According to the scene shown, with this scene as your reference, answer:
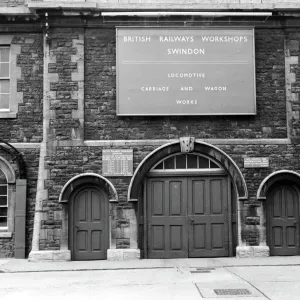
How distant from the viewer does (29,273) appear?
40.7 ft

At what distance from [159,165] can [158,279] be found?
4.39 meters

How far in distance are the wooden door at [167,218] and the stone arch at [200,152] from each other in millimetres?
482

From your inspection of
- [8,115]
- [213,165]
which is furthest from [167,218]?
[8,115]

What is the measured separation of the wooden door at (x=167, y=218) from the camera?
14594 millimetres

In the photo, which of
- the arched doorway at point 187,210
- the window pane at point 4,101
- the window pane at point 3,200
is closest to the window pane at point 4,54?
the window pane at point 4,101

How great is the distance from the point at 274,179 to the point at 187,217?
8.45 ft

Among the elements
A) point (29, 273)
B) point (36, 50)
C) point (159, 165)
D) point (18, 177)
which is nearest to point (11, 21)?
point (36, 50)

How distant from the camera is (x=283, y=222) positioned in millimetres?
14633

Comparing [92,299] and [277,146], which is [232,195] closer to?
[277,146]

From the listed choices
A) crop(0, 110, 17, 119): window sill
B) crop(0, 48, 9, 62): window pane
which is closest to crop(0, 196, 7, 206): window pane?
crop(0, 110, 17, 119): window sill

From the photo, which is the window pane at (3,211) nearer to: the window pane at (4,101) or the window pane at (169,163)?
the window pane at (4,101)

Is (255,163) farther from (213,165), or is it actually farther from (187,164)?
(187,164)

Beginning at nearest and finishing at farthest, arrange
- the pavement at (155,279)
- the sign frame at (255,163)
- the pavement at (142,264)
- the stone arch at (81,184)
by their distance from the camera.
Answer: the pavement at (155,279) → the pavement at (142,264) → the stone arch at (81,184) → the sign frame at (255,163)

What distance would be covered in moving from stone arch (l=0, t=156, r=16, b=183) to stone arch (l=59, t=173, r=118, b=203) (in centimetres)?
142
